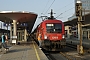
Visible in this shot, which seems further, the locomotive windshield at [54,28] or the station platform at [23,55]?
the locomotive windshield at [54,28]

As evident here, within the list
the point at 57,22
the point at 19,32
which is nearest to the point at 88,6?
the point at 19,32

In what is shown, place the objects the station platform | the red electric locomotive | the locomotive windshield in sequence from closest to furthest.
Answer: the station platform, the red electric locomotive, the locomotive windshield

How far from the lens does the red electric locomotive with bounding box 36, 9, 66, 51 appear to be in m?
18.7

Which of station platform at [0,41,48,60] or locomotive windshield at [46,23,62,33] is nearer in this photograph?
station platform at [0,41,48,60]

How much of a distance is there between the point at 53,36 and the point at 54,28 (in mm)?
986

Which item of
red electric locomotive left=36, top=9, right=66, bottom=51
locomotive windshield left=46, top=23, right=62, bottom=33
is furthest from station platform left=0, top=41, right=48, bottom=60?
locomotive windshield left=46, top=23, right=62, bottom=33

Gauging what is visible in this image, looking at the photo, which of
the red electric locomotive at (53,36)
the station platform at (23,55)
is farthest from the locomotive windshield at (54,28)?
the station platform at (23,55)

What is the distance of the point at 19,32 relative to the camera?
42062 mm

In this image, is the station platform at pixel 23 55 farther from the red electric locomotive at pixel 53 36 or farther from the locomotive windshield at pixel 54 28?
the locomotive windshield at pixel 54 28

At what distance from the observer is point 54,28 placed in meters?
19.6

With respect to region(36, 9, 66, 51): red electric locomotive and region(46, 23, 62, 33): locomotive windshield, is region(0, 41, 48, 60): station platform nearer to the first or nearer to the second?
region(36, 9, 66, 51): red electric locomotive

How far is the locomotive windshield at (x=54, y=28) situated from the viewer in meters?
19.5

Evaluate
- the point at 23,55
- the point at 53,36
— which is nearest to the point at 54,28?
the point at 53,36

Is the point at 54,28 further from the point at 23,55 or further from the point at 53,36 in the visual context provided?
the point at 23,55
